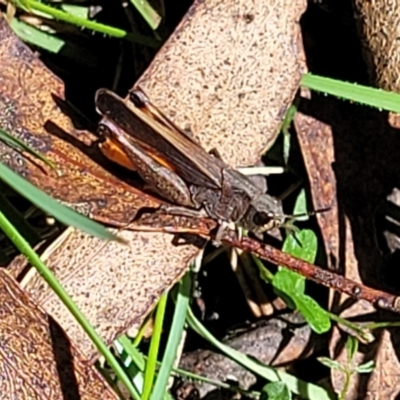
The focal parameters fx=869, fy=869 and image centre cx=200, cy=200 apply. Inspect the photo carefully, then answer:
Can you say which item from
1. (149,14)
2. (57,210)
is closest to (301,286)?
(149,14)

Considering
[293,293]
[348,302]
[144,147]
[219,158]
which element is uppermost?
[144,147]

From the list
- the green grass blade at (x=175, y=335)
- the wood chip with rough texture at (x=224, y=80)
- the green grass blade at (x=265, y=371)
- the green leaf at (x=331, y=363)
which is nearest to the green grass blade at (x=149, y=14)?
the wood chip with rough texture at (x=224, y=80)

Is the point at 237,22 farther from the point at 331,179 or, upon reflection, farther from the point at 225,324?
the point at 225,324

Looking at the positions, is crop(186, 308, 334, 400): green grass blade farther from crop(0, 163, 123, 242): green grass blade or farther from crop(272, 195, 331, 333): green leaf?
crop(0, 163, 123, 242): green grass blade

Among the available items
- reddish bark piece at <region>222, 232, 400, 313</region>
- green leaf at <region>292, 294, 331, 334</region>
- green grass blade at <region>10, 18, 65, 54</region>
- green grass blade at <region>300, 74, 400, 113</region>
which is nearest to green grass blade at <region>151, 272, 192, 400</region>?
reddish bark piece at <region>222, 232, 400, 313</region>

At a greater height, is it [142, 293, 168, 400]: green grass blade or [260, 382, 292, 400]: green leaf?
[142, 293, 168, 400]: green grass blade

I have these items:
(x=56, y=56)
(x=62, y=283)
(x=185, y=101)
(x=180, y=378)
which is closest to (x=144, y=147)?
(x=185, y=101)
